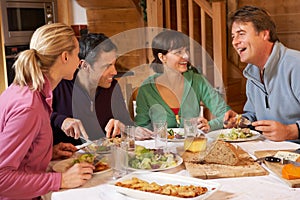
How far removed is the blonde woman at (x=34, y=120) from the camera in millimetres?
1377

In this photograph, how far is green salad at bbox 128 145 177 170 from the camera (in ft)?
5.13

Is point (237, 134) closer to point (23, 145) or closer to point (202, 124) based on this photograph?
point (202, 124)

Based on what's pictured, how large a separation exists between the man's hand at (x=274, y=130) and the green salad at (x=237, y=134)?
0.32ft

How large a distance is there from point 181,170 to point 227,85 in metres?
2.66

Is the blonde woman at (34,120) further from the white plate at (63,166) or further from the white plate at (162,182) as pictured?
the white plate at (162,182)

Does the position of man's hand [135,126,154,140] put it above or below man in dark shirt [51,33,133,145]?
below

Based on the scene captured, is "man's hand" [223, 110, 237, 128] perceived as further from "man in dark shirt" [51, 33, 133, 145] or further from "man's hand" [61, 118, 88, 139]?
"man's hand" [61, 118, 88, 139]

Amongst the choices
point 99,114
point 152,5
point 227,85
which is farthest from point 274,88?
point 152,5

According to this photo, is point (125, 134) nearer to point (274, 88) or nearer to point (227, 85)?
point (274, 88)

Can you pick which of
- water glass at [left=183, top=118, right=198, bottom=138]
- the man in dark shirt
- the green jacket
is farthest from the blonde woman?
the green jacket

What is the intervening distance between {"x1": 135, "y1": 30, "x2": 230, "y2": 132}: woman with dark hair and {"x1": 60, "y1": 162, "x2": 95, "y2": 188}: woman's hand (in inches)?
39.4

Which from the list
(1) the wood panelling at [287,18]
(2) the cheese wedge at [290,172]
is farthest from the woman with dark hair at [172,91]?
(1) the wood panelling at [287,18]

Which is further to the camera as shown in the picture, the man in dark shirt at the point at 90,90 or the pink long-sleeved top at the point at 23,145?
the man in dark shirt at the point at 90,90

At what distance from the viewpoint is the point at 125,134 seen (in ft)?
5.90
